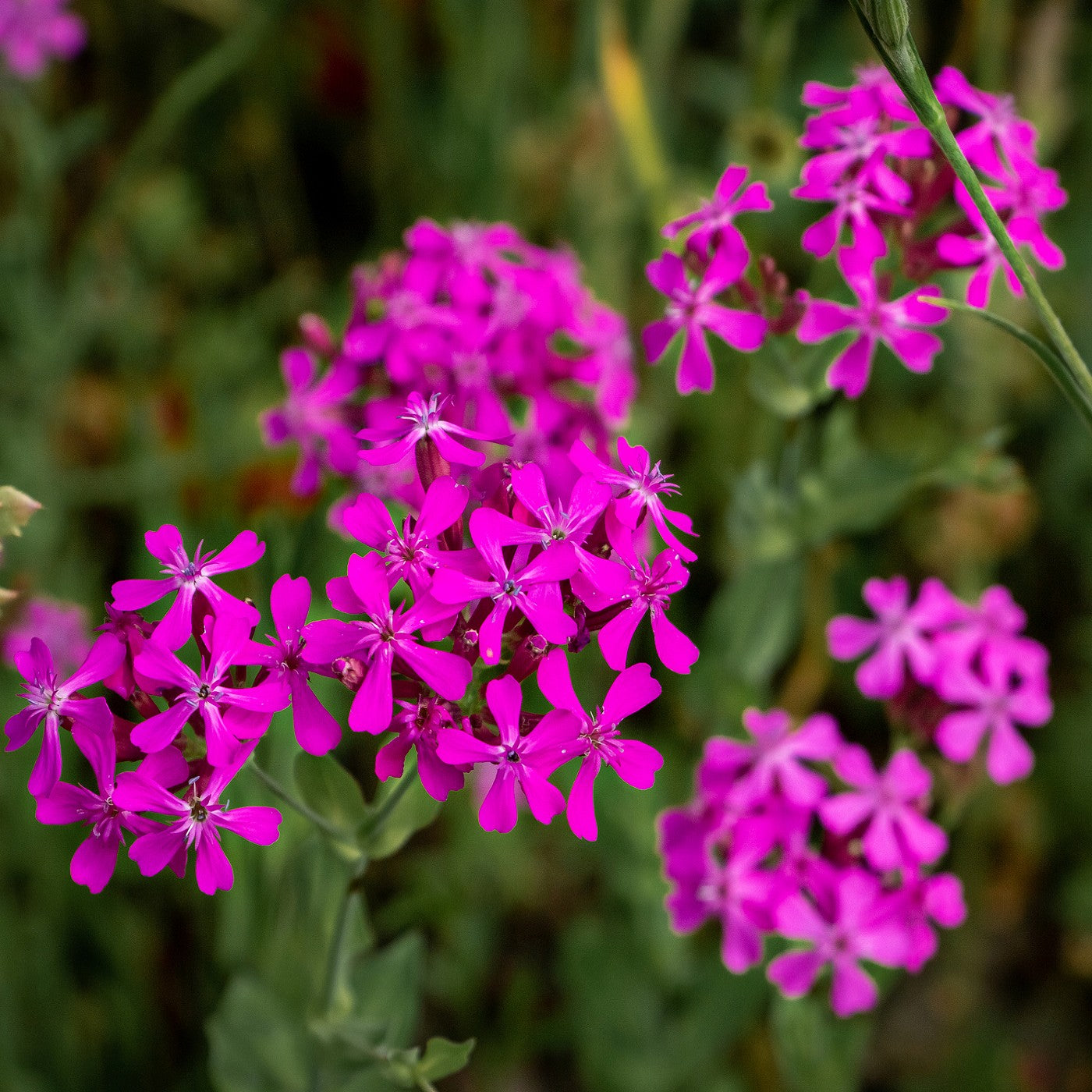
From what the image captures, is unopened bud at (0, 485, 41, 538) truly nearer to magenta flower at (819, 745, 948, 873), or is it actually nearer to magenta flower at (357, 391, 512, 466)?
magenta flower at (357, 391, 512, 466)

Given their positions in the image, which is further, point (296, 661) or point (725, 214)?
point (725, 214)

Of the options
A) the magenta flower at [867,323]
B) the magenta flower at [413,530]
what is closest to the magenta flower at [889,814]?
the magenta flower at [867,323]

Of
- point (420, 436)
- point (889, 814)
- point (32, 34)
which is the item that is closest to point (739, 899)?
point (889, 814)

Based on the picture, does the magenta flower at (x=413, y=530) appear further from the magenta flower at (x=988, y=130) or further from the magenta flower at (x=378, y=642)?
the magenta flower at (x=988, y=130)

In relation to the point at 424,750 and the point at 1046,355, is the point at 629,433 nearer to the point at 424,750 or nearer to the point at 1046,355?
the point at 1046,355

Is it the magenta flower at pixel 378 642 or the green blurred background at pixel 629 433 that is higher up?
the magenta flower at pixel 378 642

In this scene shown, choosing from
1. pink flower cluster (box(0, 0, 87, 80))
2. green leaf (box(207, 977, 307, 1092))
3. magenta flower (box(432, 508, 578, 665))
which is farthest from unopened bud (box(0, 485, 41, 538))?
pink flower cluster (box(0, 0, 87, 80))

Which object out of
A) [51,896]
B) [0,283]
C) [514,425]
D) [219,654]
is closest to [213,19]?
[0,283]
